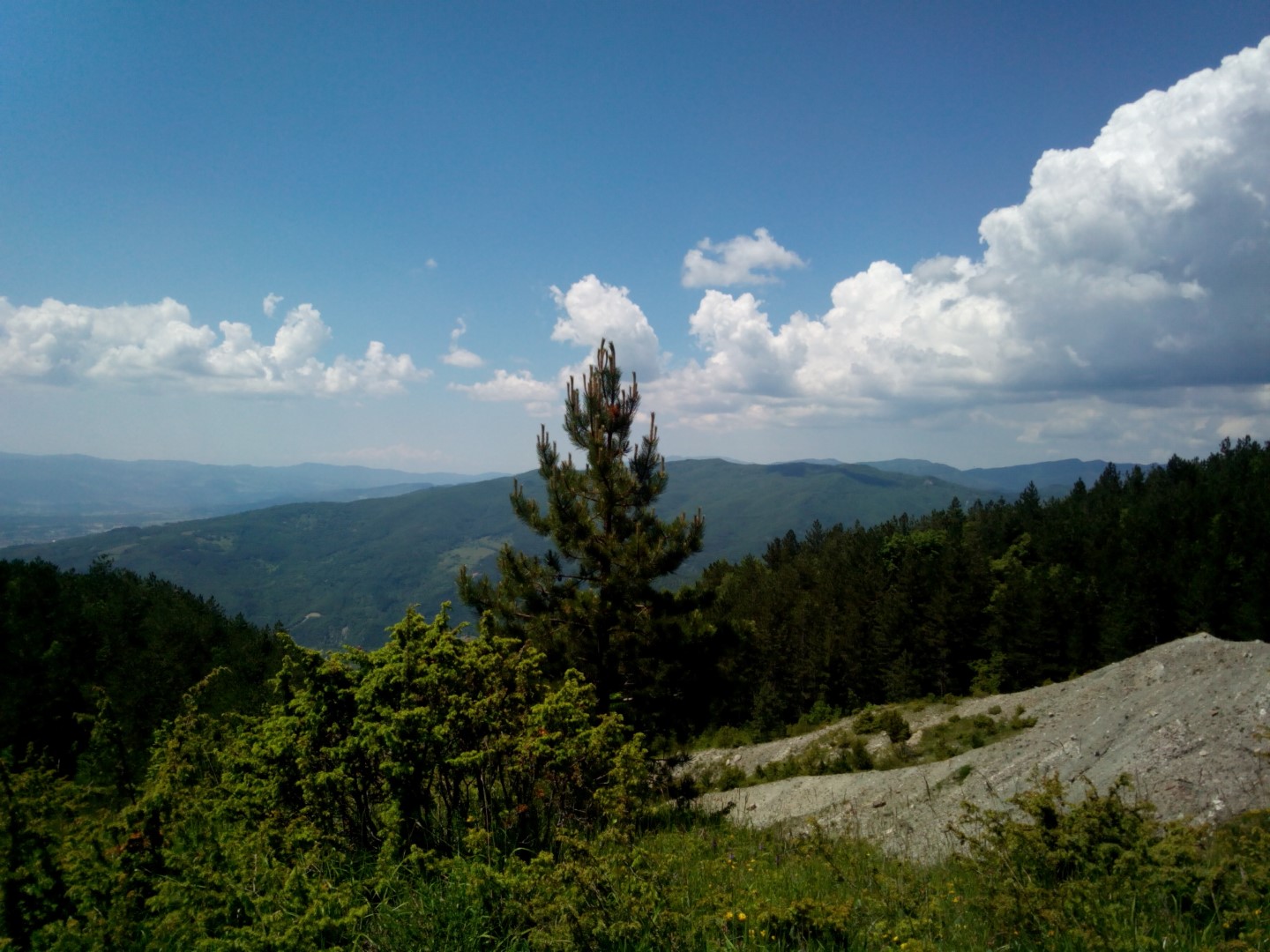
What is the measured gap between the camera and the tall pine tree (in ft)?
43.2

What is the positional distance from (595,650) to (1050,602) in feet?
172

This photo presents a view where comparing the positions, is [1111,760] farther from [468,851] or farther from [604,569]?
[468,851]

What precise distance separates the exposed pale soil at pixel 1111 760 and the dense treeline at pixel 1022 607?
17.4 meters

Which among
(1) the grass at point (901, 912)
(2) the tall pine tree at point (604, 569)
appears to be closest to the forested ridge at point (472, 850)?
(1) the grass at point (901, 912)

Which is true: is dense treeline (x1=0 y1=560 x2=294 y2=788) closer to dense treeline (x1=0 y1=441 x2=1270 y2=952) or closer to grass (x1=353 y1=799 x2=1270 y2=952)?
dense treeline (x1=0 y1=441 x2=1270 y2=952)

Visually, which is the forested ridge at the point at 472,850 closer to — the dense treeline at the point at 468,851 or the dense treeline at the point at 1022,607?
the dense treeline at the point at 468,851

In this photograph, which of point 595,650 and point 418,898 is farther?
point 595,650

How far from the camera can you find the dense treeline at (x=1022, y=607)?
47.3 metres

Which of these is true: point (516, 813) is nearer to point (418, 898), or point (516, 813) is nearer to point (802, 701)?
point (418, 898)

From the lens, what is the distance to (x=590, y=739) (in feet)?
15.6

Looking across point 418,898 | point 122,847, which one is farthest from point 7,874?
point 418,898

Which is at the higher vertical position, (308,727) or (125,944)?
(308,727)

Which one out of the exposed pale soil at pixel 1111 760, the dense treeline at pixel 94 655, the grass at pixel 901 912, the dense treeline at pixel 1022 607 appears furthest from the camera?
the dense treeline at pixel 1022 607

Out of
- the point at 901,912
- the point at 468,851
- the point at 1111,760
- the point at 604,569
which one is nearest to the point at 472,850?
the point at 468,851
